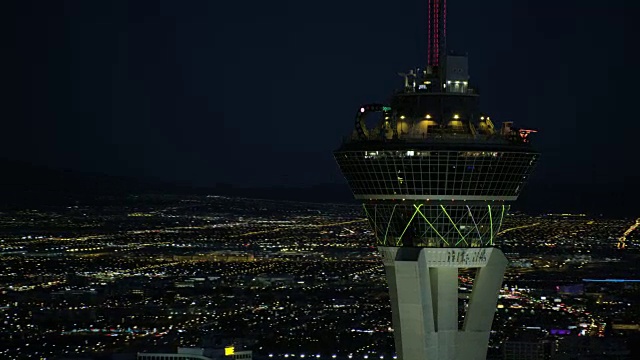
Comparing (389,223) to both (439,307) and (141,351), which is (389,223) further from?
(141,351)

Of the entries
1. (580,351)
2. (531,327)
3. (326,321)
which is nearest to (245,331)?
(326,321)

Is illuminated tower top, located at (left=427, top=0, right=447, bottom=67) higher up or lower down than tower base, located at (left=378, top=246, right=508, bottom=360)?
higher up


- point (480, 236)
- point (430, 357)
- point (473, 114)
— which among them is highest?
point (473, 114)

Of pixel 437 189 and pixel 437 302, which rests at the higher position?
pixel 437 189
